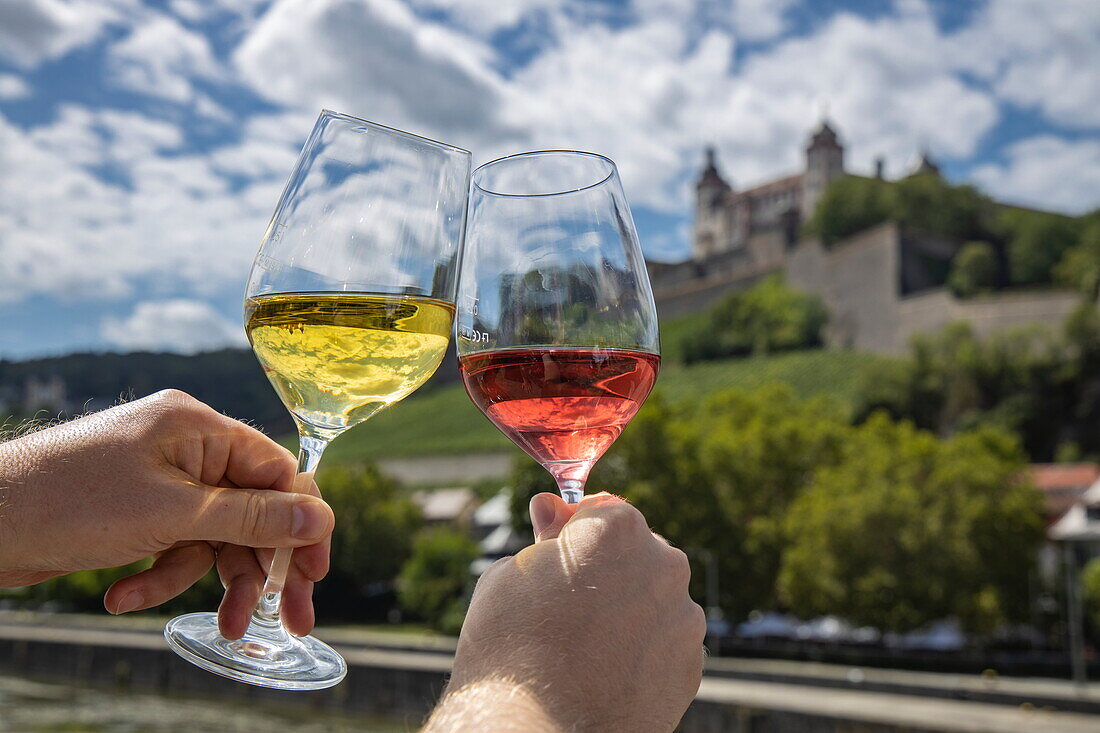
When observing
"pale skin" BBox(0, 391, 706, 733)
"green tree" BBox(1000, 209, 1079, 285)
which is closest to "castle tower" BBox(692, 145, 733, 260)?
"green tree" BBox(1000, 209, 1079, 285)

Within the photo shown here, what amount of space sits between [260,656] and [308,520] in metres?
0.19

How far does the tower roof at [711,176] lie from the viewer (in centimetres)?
8494

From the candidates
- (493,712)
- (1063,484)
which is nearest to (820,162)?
(1063,484)

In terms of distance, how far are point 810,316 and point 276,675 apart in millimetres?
56262

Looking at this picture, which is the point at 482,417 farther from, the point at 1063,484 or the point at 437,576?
the point at 1063,484

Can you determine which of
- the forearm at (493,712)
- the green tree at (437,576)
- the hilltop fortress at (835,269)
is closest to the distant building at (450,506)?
the green tree at (437,576)

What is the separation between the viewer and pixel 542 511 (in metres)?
1.20

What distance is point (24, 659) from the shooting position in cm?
2339

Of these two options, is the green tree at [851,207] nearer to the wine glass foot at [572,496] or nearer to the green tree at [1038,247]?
the green tree at [1038,247]

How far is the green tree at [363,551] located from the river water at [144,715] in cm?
1111

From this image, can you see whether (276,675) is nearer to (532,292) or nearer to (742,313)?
(532,292)

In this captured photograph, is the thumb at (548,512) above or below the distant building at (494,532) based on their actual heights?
above

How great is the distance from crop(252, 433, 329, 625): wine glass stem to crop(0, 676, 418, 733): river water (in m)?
16.8

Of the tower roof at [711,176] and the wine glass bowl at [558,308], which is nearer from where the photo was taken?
the wine glass bowl at [558,308]
